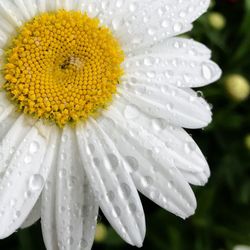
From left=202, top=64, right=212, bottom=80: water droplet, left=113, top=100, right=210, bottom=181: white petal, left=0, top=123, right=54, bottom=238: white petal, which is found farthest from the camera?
left=202, top=64, right=212, bottom=80: water droplet

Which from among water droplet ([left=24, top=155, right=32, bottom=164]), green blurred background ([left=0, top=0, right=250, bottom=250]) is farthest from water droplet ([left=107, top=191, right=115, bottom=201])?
green blurred background ([left=0, top=0, right=250, bottom=250])

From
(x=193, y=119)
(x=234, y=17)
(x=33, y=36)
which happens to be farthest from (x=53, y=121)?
(x=234, y=17)

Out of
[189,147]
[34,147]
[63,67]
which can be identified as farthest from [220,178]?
[34,147]

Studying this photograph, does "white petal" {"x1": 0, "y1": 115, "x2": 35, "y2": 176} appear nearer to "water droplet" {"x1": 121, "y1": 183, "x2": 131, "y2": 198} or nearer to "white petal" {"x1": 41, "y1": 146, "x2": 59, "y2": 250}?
"white petal" {"x1": 41, "y1": 146, "x2": 59, "y2": 250}

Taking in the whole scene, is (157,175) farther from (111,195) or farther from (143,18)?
(143,18)

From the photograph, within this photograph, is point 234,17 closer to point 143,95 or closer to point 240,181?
point 240,181

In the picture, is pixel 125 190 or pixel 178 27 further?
pixel 178 27

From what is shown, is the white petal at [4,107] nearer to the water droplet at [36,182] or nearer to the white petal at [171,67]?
the water droplet at [36,182]

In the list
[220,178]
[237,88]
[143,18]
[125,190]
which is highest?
[143,18]
